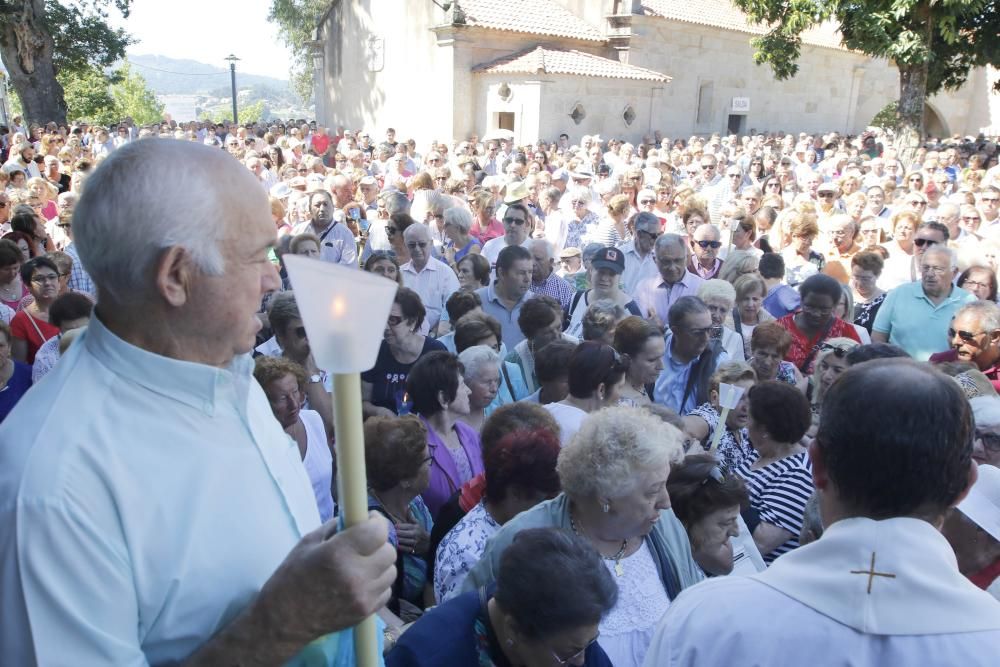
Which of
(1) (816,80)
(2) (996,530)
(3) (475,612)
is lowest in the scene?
(3) (475,612)

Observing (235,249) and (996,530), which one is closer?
(235,249)

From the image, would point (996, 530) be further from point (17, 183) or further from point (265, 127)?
point (265, 127)

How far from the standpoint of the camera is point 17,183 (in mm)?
9898

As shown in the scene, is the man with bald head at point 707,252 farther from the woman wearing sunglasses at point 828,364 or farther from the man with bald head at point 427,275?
the man with bald head at point 427,275

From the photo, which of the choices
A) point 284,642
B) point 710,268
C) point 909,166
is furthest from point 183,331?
point 909,166

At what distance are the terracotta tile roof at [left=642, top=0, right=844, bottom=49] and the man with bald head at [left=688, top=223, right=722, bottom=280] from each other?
2479 centimetres

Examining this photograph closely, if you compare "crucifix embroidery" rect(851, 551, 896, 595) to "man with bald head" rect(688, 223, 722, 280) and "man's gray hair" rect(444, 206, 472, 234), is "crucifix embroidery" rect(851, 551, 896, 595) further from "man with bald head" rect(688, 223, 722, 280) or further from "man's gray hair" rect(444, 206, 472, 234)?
"man's gray hair" rect(444, 206, 472, 234)

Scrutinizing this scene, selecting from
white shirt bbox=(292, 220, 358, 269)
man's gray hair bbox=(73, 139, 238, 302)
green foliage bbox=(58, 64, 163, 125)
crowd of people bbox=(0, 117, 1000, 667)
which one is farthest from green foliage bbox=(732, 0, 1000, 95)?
green foliage bbox=(58, 64, 163, 125)

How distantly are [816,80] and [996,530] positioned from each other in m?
40.0

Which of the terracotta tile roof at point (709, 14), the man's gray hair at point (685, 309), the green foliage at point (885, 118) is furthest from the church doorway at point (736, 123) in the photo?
the man's gray hair at point (685, 309)

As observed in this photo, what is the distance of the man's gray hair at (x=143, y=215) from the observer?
44.4 inches

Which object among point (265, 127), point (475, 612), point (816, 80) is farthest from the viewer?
point (816, 80)

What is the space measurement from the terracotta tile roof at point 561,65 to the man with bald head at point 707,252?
19.2m

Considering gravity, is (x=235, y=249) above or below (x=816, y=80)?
below
